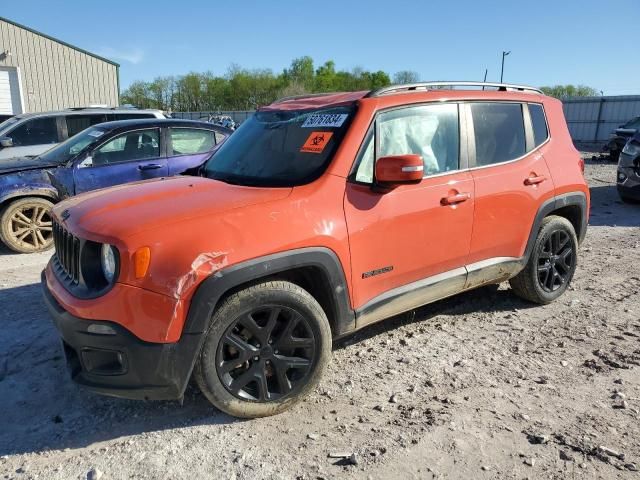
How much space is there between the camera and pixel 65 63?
76.9 ft

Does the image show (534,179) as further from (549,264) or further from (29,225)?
(29,225)

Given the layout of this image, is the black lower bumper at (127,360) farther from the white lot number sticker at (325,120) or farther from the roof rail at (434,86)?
the roof rail at (434,86)

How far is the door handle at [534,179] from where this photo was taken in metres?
4.07

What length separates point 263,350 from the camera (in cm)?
286

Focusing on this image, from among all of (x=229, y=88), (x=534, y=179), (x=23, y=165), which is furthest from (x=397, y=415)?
(x=229, y=88)

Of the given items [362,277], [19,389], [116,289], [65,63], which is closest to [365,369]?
[362,277]

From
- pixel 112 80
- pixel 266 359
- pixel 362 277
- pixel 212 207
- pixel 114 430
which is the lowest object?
pixel 114 430

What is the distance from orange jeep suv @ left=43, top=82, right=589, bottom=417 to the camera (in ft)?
8.34

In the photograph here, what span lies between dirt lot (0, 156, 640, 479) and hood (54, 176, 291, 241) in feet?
3.72

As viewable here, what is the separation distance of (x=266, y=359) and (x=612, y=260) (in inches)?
192

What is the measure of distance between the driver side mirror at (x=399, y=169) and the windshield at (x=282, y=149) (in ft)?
1.10

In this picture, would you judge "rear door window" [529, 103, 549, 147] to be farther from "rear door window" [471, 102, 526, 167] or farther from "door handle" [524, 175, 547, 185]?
"door handle" [524, 175, 547, 185]

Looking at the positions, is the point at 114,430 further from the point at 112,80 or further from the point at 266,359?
the point at 112,80

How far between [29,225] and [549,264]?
20.2ft
